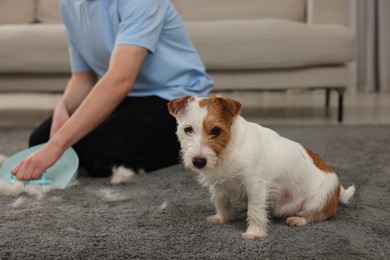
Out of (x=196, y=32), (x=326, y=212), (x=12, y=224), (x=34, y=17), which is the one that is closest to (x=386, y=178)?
(x=326, y=212)

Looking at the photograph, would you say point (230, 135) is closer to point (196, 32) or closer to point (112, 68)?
point (112, 68)

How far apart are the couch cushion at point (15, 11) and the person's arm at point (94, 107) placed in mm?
2407

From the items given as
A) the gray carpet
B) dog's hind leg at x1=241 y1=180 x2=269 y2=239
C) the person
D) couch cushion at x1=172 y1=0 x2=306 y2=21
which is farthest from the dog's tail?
couch cushion at x1=172 y1=0 x2=306 y2=21

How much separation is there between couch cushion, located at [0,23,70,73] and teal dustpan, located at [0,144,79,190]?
1098 millimetres

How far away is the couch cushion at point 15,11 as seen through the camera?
374 centimetres

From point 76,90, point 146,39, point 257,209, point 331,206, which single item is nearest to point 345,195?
point 331,206

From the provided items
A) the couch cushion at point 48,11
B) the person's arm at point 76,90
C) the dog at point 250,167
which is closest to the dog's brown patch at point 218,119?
the dog at point 250,167

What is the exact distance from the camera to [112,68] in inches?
63.4

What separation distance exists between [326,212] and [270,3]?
2.67 meters

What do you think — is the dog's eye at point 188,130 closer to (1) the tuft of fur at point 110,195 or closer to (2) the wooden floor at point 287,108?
(1) the tuft of fur at point 110,195

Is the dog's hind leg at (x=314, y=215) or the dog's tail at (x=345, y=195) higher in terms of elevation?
the dog's hind leg at (x=314, y=215)

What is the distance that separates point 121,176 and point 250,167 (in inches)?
26.1

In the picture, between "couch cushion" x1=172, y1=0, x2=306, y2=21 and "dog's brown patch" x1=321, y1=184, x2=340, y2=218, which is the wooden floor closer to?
"couch cushion" x1=172, y1=0, x2=306, y2=21

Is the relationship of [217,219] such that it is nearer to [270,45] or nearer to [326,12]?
[270,45]
